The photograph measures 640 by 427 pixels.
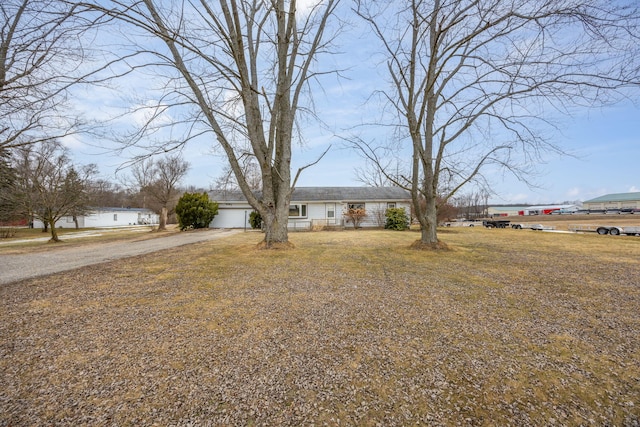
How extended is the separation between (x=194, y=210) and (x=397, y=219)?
16.1m

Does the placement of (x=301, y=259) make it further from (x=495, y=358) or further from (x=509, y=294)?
(x=495, y=358)

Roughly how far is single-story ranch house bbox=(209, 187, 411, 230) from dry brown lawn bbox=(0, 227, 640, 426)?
54.5ft

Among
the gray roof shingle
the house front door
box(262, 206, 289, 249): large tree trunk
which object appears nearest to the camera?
box(262, 206, 289, 249): large tree trunk

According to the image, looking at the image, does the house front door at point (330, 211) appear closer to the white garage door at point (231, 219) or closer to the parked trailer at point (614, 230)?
the white garage door at point (231, 219)

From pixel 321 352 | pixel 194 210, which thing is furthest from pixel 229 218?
pixel 321 352

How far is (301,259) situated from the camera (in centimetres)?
762

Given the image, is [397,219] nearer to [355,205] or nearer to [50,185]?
[355,205]

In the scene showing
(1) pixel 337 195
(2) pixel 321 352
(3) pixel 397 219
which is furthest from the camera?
(1) pixel 337 195

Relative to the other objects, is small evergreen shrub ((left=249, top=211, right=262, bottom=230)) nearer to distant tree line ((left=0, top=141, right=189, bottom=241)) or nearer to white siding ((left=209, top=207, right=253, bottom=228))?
white siding ((left=209, top=207, right=253, bottom=228))

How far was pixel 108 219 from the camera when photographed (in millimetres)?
35344

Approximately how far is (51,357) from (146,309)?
48.6 inches

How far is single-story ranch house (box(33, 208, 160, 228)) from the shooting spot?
31633mm

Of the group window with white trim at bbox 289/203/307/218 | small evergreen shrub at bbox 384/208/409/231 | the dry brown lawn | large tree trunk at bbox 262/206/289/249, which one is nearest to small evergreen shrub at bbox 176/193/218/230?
window with white trim at bbox 289/203/307/218

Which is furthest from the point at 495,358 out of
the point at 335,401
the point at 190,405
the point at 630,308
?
the point at 630,308
